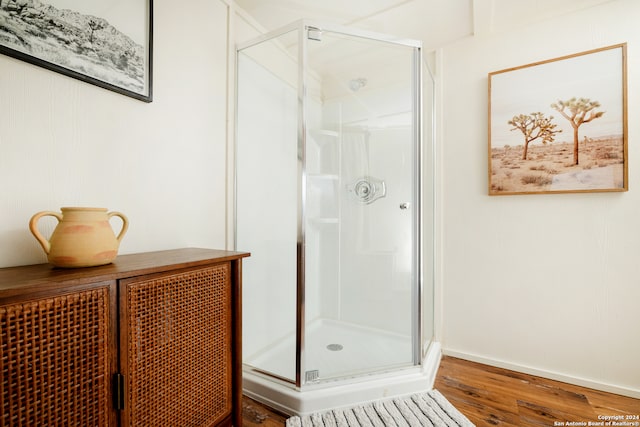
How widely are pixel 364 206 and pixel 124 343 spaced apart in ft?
4.44

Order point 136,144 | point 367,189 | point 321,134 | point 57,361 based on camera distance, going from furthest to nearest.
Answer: point 367,189
point 321,134
point 136,144
point 57,361

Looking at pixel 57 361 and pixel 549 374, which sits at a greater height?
pixel 57 361

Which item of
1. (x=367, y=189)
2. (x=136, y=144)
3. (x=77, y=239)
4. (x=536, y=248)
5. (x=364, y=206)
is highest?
(x=136, y=144)

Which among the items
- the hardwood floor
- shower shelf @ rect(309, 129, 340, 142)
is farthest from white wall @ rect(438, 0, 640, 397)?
shower shelf @ rect(309, 129, 340, 142)

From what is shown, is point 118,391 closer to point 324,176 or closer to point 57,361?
point 57,361

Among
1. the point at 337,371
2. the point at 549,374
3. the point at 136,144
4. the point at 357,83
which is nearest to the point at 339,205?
the point at 357,83

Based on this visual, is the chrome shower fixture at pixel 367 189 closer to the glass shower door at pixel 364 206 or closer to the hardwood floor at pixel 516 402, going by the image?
the glass shower door at pixel 364 206

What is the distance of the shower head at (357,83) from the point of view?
5.88ft

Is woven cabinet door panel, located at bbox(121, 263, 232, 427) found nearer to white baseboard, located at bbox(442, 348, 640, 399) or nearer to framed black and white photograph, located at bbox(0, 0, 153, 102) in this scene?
framed black and white photograph, located at bbox(0, 0, 153, 102)

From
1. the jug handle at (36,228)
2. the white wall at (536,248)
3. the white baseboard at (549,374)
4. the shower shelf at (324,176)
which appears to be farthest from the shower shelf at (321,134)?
the white baseboard at (549,374)

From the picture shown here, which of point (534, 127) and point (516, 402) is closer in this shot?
point (516, 402)

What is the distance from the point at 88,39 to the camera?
1.09m

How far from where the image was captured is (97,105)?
1.13m

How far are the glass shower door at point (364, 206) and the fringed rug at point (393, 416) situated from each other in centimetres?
19
